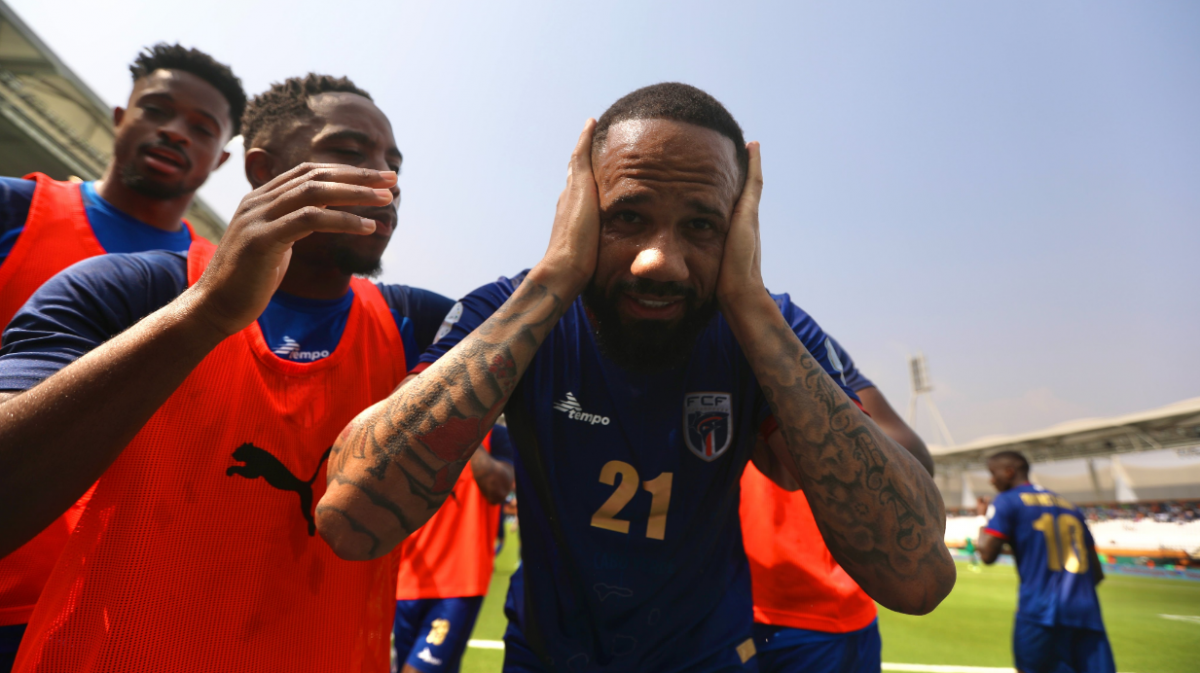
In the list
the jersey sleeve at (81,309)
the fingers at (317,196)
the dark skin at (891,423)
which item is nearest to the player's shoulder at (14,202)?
the jersey sleeve at (81,309)

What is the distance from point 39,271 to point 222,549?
1.40 metres

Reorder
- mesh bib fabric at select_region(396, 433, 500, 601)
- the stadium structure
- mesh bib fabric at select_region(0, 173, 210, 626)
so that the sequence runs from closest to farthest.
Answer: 1. mesh bib fabric at select_region(0, 173, 210, 626)
2. mesh bib fabric at select_region(396, 433, 500, 601)
3. the stadium structure

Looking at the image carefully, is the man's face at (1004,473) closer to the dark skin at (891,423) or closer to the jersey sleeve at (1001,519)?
the jersey sleeve at (1001,519)

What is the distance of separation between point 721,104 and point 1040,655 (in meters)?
7.86

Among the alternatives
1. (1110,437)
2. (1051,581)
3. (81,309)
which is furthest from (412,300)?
(1110,437)

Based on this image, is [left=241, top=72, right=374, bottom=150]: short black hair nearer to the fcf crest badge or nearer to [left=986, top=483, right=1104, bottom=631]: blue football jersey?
the fcf crest badge

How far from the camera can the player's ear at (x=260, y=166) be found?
2.30 meters

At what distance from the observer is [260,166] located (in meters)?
2.32

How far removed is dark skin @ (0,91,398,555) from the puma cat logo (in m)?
0.31

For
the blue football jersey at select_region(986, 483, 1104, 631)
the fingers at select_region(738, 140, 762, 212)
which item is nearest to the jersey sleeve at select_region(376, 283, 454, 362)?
the fingers at select_region(738, 140, 762, 212)

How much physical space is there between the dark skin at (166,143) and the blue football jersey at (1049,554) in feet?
28.9

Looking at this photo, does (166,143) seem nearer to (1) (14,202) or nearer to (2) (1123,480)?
(1) (14,202)

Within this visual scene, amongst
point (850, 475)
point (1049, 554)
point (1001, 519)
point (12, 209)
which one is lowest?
point (1049, 554)

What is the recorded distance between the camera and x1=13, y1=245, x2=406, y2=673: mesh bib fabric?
4.85 feet
